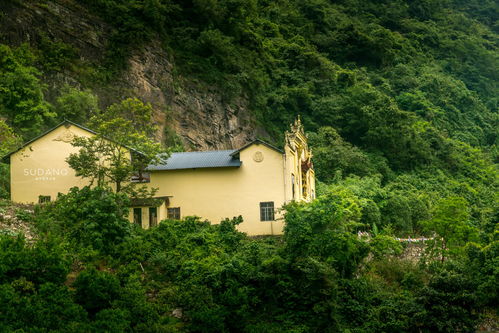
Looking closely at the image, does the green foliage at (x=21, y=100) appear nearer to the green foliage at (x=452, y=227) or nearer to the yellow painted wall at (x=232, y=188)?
the yellow painted wall at (x=232, y=188)

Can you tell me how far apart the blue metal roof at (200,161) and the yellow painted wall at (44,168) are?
14.7ft

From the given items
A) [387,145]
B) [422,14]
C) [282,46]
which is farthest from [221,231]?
[422,14]

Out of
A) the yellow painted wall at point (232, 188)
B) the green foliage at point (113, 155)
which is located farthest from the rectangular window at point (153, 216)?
the green foliage at point (113, 155)

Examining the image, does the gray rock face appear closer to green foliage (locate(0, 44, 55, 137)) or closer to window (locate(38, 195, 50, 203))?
green foliage (locate(0, 44, 55, 137))

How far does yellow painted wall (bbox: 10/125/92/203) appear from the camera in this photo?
128 ft

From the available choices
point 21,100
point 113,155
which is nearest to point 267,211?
point 113,155

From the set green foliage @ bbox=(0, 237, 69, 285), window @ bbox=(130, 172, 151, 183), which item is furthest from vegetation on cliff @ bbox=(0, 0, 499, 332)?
window @ bbox=(130, 172, 151, 183)

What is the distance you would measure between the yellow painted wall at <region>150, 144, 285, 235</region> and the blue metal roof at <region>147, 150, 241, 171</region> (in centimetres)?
32

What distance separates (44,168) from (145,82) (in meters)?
17.7

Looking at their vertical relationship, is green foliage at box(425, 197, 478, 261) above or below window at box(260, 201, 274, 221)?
below

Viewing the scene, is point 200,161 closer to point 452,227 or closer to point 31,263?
point 452,227

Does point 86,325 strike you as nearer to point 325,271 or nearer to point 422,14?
point 325,271

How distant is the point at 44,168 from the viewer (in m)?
39.3

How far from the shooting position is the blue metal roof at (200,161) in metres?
39.3
